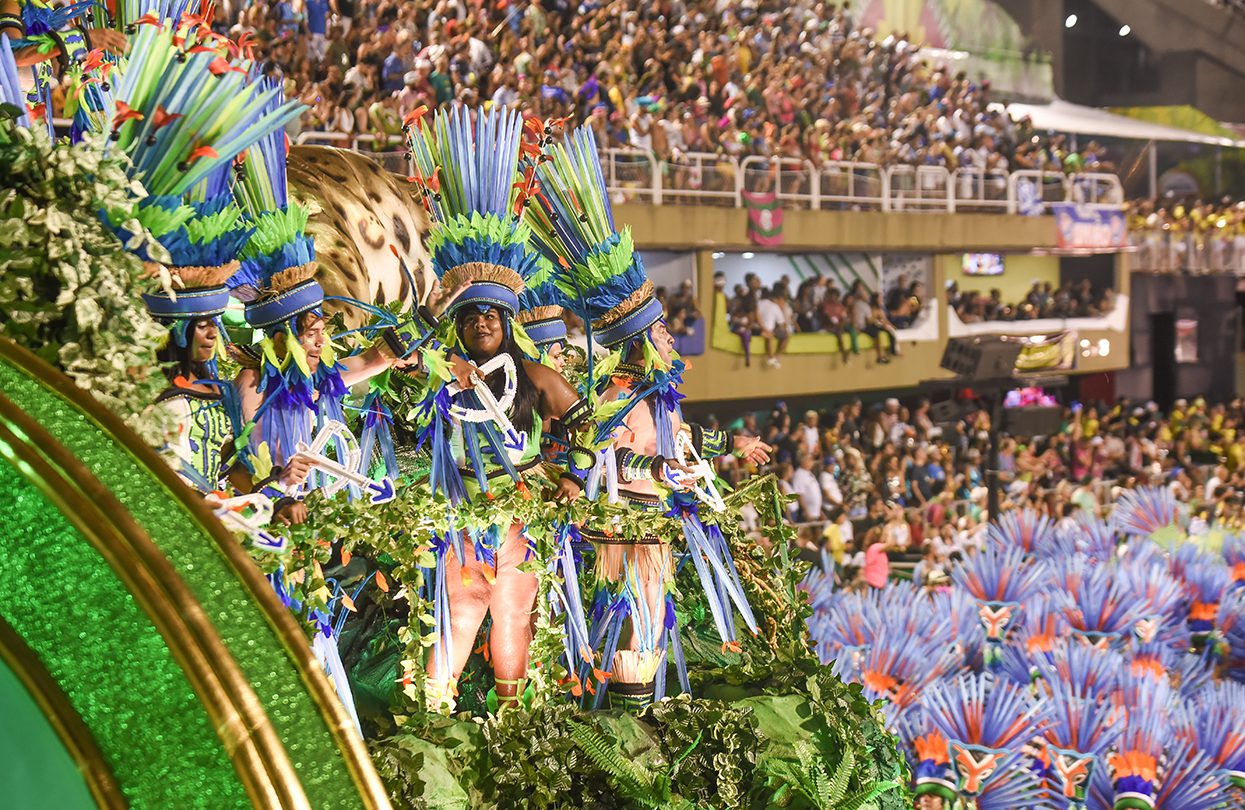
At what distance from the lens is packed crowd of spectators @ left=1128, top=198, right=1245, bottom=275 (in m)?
12.0

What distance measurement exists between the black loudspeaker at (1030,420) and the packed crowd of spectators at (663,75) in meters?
2.10

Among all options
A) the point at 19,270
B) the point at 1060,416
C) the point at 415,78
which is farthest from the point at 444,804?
the point at 1060,416

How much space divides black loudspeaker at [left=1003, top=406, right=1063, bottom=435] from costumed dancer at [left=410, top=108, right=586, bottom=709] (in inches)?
303

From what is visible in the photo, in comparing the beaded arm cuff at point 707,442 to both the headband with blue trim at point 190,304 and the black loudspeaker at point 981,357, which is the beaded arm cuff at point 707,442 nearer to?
the headband with blue trim at point 190,304

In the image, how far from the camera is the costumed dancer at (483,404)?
2.79 m

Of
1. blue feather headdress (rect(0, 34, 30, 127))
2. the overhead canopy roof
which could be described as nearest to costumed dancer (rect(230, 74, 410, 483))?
blue feather headdress (rect(0, 34, 30, 127))

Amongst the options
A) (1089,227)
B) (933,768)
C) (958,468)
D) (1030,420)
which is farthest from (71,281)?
(1089,227)

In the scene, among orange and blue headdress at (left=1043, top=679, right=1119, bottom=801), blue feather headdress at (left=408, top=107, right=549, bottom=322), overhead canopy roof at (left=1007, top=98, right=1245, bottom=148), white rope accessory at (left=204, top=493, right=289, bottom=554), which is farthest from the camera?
overhead canopy roof at (left=1007, top=98, right=1245, bottom=148)

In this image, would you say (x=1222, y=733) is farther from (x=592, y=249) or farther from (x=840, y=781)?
(x=592, y=249)

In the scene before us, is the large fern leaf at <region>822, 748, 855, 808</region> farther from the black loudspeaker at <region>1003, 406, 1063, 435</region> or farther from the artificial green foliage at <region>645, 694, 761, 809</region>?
the black loudspeaker at <region>1003, 406, 1063, 435</region>

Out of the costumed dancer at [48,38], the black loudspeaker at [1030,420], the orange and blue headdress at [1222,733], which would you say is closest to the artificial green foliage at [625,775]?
the costumed dancer at [48,38]

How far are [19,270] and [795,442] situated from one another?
23.8ft

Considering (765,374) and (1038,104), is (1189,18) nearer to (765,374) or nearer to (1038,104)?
(1038,104)

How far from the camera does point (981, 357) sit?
8922 millimetres
